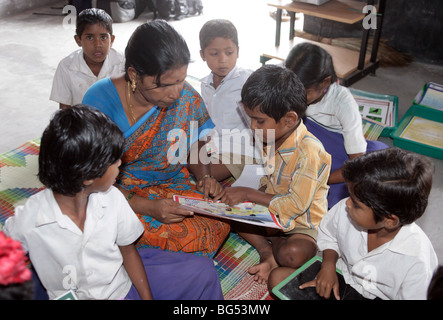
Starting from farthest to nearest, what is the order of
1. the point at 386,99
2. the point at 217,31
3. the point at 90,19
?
the point at 386,99, the point at 90,19, the point at 217,31

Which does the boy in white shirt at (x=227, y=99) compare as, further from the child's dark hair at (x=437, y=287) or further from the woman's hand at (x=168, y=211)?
the child's dark hair at (x=437, y=287)

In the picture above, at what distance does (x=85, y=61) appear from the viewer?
8.71 ft

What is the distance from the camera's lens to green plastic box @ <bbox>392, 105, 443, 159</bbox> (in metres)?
2.74

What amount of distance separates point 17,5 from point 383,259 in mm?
6212

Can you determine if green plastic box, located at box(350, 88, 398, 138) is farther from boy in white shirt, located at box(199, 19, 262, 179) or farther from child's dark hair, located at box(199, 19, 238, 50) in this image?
child's dark hair, located at box(199, 19, 238, 50)

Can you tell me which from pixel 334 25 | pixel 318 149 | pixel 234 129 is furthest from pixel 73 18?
pixel 318 149

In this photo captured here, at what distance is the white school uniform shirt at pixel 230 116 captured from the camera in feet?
7.85

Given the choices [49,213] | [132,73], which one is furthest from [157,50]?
[49,213]

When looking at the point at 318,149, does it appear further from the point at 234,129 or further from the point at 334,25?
the point at 334,25

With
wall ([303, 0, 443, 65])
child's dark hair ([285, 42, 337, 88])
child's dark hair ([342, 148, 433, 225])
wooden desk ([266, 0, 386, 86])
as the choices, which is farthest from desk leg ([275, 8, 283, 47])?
child's dark hair ([342, 148, 433, 225])

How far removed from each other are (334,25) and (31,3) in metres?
4.38

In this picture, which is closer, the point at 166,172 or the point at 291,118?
the point at 291,118

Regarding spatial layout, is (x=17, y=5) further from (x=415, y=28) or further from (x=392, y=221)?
(x=392, y=221)
